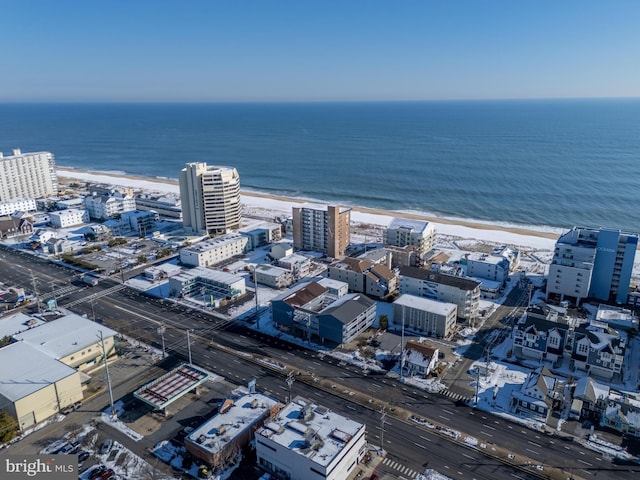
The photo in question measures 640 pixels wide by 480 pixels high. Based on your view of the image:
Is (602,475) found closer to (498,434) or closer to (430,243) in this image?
(498,434)

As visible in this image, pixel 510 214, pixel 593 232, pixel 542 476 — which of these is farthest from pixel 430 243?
pixel 542 476

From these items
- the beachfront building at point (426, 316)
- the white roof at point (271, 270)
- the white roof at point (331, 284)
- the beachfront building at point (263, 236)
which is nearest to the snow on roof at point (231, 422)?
the beachfront building at point (426, 316)

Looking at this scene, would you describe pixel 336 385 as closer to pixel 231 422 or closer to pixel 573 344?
pixel 231 422

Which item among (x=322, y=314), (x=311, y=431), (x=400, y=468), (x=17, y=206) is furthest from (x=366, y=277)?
(x=17, y=206)

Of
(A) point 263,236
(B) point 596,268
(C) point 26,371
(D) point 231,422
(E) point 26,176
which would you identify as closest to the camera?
(D) point 231,422

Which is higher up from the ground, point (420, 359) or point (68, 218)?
point (68, 218)

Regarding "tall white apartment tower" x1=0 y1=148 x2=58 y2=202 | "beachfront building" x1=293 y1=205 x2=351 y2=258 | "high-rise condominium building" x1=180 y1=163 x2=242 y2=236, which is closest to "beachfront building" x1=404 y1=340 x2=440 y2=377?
"beachfront building" x1=293 y1=205 x2=351 y2=258

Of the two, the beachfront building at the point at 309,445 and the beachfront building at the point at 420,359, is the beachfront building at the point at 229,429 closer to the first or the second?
the beachfront building at the point at 309,445
